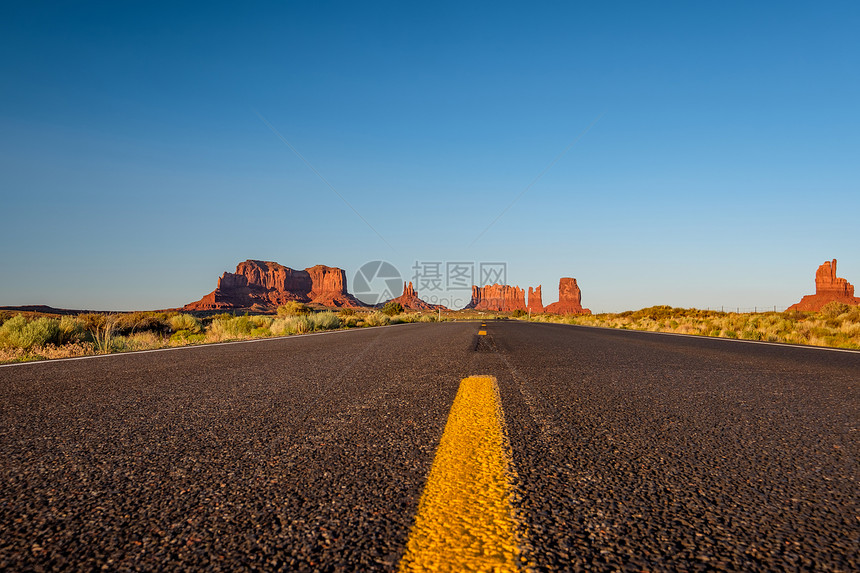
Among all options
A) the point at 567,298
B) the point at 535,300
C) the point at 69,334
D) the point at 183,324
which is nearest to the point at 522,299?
the point at 535,300

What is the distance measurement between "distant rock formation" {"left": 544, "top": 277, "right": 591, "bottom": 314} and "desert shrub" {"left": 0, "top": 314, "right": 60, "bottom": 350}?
163422 mm

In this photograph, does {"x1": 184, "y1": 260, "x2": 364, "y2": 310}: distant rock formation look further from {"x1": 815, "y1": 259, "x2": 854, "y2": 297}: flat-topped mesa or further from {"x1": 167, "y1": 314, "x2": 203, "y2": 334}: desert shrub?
{"x1": 815, "y1": 259, "x2": 854, "y2": 297}: flat-topped mesa

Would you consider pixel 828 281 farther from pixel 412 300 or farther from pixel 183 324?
pixel 183 324

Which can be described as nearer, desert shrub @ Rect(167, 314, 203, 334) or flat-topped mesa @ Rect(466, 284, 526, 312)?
desert shrub @ Rect(167, 314, 203, 334)

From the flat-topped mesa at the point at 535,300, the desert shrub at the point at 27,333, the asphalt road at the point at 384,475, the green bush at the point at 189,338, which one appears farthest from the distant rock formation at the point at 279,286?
the asphalt road at the point at 384,475

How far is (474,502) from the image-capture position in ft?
4.53

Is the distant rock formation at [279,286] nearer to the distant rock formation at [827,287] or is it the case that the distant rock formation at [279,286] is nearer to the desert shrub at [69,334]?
the distant rock formation at [827,287]

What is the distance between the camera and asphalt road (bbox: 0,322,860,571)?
1.14m

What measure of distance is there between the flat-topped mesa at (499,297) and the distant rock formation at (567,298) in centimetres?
1322

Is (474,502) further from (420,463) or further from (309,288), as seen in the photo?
(309,288)

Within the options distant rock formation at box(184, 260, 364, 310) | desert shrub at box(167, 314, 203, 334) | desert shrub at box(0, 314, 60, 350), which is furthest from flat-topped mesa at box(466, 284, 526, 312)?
desert shrub at box(0, 314, 60, 350)

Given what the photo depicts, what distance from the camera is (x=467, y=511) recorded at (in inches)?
51.8

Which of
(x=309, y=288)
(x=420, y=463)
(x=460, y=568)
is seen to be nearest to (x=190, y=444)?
(x=420, y=463)

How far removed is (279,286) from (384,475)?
16880 centimetres
